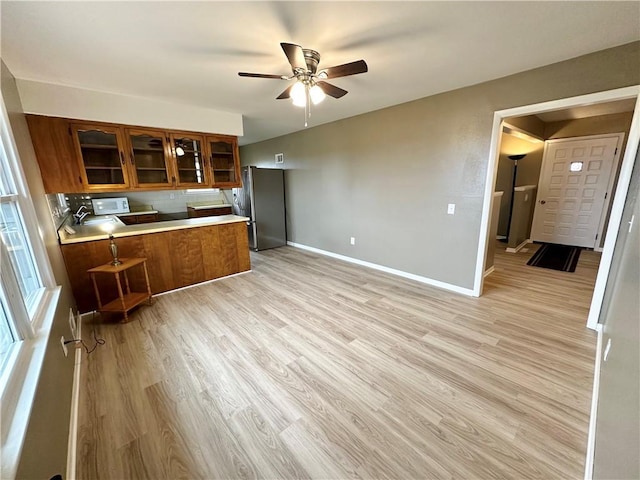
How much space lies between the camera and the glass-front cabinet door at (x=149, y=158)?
326 centimetres

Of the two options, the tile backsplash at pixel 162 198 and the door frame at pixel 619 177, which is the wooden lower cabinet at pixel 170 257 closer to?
the tile backsplash at pixel 162 198

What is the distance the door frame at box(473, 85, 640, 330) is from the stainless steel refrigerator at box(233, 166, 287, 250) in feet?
12.5

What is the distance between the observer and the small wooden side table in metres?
2.64

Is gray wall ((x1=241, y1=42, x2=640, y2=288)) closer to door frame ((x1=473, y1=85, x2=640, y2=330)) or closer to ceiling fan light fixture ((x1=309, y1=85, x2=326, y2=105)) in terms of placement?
door frame ((x1=473, y1=85, x2=640, y2=330))

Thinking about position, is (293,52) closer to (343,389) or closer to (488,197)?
(343,389)

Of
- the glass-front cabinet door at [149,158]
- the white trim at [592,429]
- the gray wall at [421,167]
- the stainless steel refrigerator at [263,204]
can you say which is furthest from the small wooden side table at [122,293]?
the white trim at [592,429]

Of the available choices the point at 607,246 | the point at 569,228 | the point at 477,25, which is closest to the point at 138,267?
the point at 477,25

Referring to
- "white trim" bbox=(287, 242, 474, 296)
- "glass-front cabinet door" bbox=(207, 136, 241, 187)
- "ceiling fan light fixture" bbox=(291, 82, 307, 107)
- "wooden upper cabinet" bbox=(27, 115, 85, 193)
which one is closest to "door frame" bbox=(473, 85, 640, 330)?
"white trim" bbox=(287, 242, 474, 296)

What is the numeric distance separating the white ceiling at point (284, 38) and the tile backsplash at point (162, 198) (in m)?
2.75

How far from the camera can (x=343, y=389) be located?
1.81m

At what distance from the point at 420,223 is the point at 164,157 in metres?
3.65

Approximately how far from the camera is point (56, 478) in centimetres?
104

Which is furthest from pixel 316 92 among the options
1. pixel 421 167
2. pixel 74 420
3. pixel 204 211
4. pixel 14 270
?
pixel 204 211

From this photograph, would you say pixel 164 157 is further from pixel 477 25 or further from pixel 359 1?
pixel 477 25
